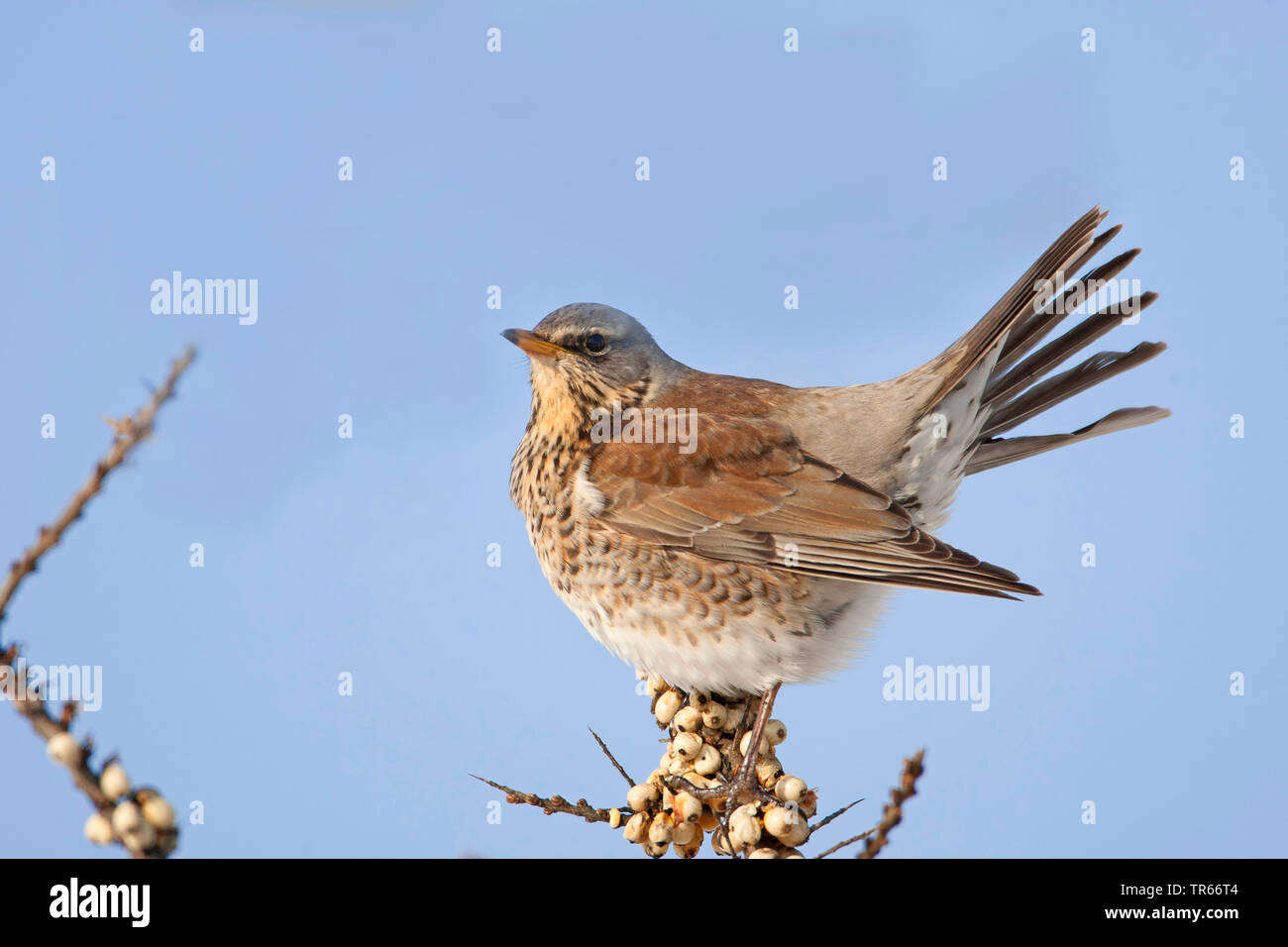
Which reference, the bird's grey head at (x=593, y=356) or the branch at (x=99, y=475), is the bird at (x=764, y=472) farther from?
the branch at (x=99, y=475)

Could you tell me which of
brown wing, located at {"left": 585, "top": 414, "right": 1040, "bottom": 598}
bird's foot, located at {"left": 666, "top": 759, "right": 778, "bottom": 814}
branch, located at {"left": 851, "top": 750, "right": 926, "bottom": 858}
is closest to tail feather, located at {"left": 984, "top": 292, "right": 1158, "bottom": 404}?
brown wing, located at {"left": 585, "top": 414, "right": 1040, "bottom": 598}

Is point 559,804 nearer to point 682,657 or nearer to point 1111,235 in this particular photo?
point 682,657

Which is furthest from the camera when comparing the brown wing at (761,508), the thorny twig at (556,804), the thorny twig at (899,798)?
the brown wing at (761,508)

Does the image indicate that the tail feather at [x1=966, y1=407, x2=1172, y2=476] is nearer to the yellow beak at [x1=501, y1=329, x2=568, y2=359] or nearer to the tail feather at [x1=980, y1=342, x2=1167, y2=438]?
the tail feather at [x1=980, y1=342, x2=1167, y2=438]

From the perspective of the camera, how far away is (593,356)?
3.69 metres

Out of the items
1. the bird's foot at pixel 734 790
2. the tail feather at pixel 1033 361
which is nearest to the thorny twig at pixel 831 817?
the bird's foot at pixel 734 790

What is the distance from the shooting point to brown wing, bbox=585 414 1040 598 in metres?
3.29

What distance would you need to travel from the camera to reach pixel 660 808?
266 centimetres

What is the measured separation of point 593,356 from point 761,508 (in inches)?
30.7

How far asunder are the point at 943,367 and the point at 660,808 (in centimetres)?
191

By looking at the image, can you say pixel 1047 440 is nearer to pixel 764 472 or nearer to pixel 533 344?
pixel 764 472

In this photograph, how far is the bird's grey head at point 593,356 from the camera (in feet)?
11.8
